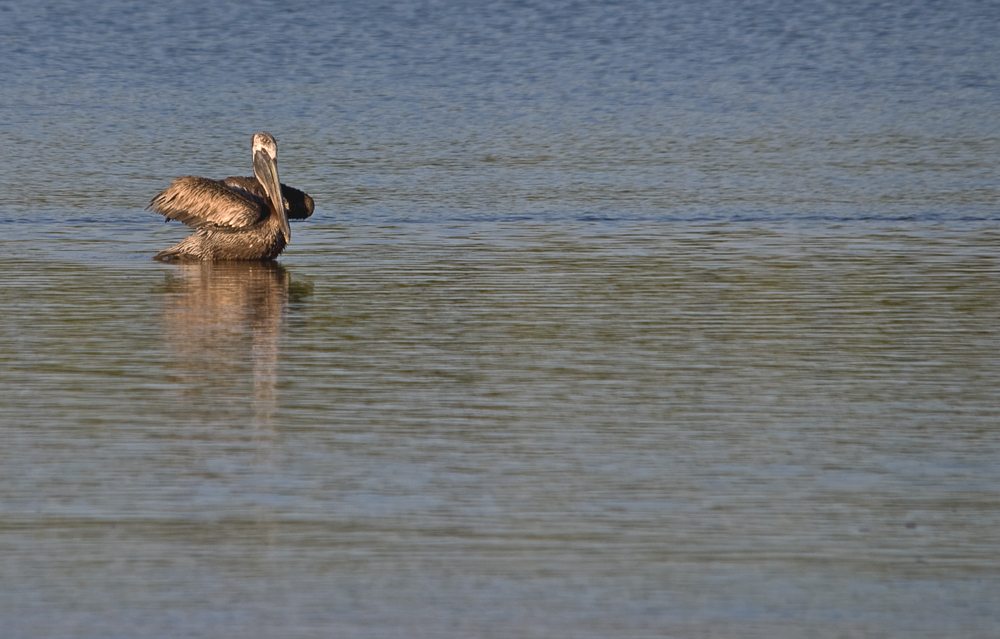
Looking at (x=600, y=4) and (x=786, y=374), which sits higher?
(x=600, y=4)

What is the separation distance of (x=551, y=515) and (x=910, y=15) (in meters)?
25.2

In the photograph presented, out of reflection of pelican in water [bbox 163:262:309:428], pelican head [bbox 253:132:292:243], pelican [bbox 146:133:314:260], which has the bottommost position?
reflection of pelican in water [bbox 163:262:309:428]

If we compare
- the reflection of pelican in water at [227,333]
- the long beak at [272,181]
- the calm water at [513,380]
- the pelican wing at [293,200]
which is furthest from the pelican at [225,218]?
the calm water at [513,380]

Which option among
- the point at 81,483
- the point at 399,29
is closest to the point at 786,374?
the point at 81,483

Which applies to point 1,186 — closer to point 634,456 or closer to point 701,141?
point 701,141

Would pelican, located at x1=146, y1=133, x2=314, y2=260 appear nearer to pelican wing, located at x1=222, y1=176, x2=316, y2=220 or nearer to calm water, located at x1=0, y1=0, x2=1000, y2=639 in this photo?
pelican wing, located at x1=222, y1=176, x2=316, y2=220

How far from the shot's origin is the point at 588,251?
39.7ft

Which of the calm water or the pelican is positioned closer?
the calm water

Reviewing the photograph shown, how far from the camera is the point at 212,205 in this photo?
12.3 m

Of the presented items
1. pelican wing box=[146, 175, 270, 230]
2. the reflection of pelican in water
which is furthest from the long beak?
the reflection of pelican in water

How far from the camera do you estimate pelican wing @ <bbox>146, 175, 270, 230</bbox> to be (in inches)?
480

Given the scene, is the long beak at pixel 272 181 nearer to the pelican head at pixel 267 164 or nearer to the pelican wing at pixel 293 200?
the pelican head at pixel 267 164

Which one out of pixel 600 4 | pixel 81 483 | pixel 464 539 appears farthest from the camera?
pixel 600 4

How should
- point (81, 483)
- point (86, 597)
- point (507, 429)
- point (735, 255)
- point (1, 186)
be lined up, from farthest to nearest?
point (1, 186), point (735, 255), point (507, 429), point (81, 483), point (86, 597)
